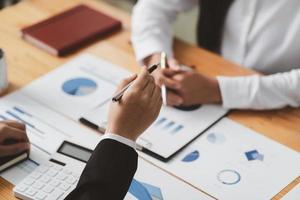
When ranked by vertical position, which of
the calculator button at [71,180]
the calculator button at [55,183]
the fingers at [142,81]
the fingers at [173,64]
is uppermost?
the fingers at [142,81]

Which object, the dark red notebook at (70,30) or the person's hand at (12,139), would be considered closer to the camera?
the person's hand at (12,139)

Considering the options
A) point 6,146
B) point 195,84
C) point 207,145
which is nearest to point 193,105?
point 195,84

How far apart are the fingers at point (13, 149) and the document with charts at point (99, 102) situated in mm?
177

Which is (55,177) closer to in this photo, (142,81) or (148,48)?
(142,81)

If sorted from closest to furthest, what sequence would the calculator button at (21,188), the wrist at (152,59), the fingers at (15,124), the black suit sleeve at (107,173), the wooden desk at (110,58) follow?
the black suit sleeve at (107,173), the calculator button at (21,188), the fingers at (15,124), the wooden desk at (110,58), the wrist at (152,59)

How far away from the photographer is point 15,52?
1543 millimetres

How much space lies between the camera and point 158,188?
114cm

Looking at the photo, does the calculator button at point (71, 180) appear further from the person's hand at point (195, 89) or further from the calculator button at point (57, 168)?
the person's hand at point (195, 89)

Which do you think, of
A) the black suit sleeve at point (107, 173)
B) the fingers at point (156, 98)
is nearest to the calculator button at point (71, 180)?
the black suit sleeve at point (107, 173)

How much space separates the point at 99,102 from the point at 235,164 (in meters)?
0.37

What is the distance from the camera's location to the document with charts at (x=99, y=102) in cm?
127

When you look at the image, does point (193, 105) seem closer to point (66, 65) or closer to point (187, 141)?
point (187, 141)

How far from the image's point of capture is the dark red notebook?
155 centimetres

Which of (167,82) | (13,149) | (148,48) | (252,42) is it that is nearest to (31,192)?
(13,149)
